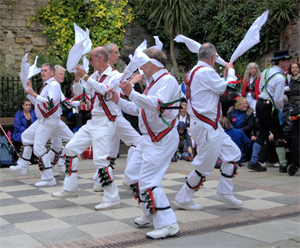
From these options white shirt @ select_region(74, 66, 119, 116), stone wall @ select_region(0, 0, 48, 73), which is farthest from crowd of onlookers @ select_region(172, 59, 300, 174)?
stone wall @ select_region(0, 0, 48, 73)

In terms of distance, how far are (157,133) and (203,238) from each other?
3.65 feet

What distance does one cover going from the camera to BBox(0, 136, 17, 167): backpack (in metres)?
9.55

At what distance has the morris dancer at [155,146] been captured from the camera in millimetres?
4418

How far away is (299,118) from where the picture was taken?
7.77 metres

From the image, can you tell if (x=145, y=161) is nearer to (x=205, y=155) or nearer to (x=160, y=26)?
(x=205, y=155)

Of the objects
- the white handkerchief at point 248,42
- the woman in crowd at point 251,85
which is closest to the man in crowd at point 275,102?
the woman in crowd at point 251,85

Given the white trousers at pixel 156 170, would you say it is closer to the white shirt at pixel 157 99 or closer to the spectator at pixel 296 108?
the white shirt at pixel 157 99

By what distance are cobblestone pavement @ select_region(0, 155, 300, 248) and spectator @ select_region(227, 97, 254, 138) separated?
2216 mm

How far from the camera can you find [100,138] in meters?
5.73

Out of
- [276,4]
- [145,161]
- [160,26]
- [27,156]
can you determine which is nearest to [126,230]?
[145,161]

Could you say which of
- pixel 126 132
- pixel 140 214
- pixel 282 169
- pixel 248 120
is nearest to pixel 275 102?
pixel 282 169

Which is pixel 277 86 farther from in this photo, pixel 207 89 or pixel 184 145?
pixel 207 89

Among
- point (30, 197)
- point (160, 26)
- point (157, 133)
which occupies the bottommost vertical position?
point (30, 197)

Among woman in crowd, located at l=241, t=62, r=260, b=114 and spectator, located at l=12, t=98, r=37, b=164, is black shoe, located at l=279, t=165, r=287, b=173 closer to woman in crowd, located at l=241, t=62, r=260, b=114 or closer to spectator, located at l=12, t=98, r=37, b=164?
woman in crowd, located at l=241, t=62, r=260, b=114
